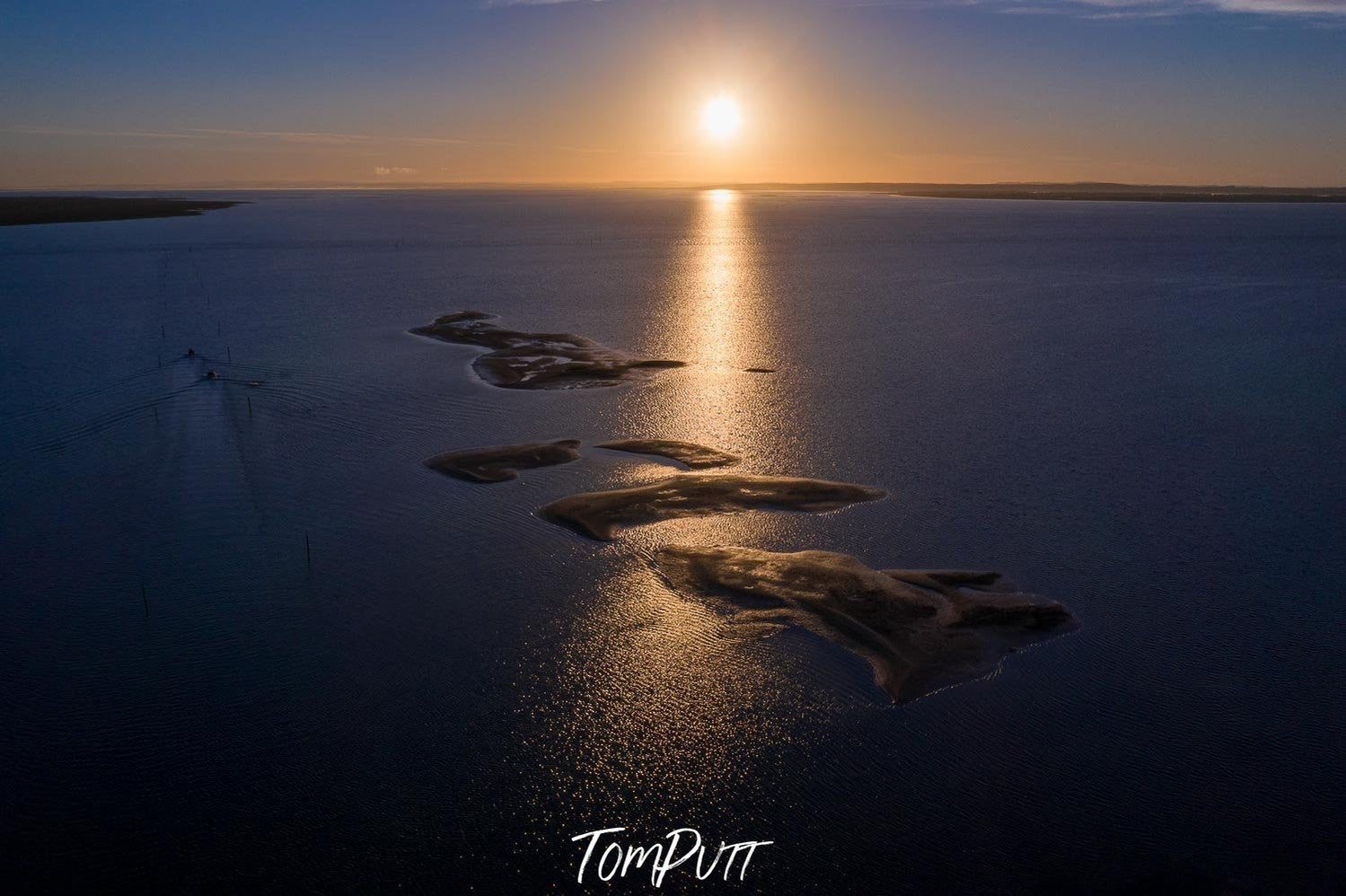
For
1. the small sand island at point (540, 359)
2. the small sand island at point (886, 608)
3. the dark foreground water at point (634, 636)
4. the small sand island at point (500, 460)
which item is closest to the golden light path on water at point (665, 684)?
the dark foreground water at point (634, 636)

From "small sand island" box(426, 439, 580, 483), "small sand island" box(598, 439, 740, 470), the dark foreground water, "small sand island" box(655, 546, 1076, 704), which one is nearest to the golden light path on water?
the dark foreground water

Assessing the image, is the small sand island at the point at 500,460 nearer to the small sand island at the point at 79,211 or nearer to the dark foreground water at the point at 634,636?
the dark foreground water at the point at 634,636

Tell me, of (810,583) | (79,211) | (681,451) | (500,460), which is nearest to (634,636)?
(810,583)

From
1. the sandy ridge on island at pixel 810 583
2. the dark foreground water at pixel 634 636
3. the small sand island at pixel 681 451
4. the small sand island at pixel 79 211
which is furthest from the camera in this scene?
the small sand island at pixel 79 211

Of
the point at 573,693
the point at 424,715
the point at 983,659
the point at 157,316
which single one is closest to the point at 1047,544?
the point at 983,659

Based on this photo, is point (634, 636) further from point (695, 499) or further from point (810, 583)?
point (695, 499)
